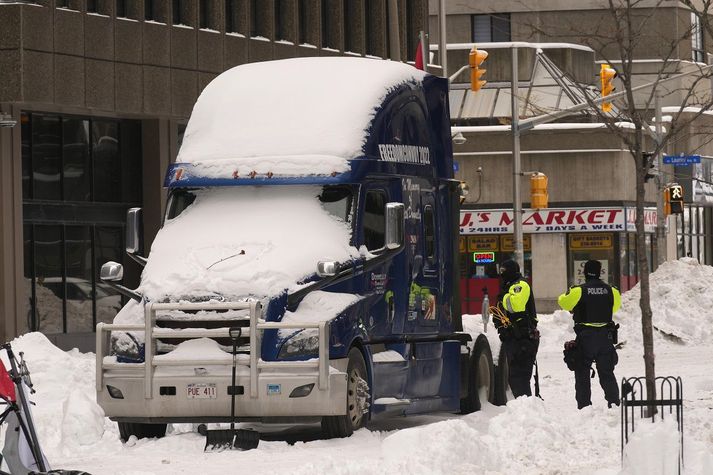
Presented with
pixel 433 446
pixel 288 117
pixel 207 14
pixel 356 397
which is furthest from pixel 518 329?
pixel 207 14

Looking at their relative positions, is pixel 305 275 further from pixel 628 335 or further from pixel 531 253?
pixel 531 253

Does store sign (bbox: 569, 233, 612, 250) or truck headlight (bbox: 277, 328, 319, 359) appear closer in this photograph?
truck headlight (bbox: 277, 328, 319, 359)

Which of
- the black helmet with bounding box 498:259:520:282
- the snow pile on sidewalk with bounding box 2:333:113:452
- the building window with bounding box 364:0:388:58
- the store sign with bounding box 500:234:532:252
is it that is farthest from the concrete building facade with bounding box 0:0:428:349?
the store sign with bounding box 500:234:532:252

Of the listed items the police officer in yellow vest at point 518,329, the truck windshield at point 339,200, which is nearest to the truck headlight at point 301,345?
the truck windshield at point 339,200

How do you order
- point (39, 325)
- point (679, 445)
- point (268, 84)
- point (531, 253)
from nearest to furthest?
point (679, 445), point (268, 84), point (39, 325), point (531, 253)

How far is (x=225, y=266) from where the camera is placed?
16156mm

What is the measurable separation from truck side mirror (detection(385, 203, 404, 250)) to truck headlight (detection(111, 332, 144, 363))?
2.48 metres

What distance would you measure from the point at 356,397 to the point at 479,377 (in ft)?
13.3

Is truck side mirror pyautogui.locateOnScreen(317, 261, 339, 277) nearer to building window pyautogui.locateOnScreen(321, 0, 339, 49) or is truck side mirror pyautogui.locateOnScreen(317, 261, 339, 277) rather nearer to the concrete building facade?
the concrete building facade

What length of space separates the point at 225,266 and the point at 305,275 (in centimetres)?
71

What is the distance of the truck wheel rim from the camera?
1634 centimetres

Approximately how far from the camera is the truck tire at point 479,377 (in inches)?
784

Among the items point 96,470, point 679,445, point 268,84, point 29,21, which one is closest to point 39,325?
point 29,21

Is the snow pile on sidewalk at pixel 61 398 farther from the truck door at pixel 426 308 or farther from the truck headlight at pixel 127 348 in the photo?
the truck door at pixel 426 308
